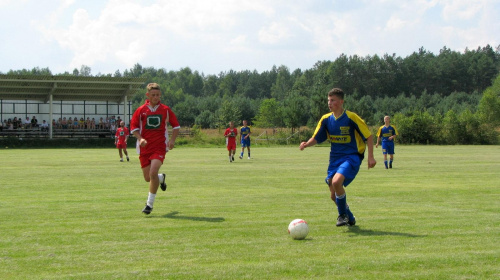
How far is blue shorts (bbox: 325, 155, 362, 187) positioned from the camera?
27.8 ft

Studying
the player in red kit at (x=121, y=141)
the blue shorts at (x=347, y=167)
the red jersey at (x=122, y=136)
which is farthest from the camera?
the red jersey at (x=122, y=136)

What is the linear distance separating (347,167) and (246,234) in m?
1.83

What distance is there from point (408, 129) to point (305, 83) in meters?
102

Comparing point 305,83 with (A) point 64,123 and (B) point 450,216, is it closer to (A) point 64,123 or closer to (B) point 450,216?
(A) point 64,123

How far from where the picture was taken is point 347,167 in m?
8.51

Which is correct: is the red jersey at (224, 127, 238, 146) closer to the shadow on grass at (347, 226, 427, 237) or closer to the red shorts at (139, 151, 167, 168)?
the red shorts at (139, 151, 167, 168)

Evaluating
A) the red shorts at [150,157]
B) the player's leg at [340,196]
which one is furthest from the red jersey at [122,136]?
the player's leg at [340,196]

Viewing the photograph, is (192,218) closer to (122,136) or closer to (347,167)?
(347,167)

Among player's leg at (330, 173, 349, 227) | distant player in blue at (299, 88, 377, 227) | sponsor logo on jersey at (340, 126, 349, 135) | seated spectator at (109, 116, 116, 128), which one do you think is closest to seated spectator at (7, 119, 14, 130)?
seated spectator at (109, 116, 116, 128)

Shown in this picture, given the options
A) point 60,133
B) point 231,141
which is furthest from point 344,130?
point 60,133

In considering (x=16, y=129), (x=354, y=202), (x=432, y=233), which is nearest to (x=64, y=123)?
(x=16, y=129)

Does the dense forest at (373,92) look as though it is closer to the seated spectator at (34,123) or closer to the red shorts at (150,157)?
the seated spectator at (34,123)

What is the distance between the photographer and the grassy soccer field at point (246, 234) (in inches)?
236

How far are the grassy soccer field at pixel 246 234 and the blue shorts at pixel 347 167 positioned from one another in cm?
76
